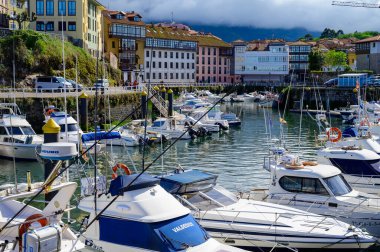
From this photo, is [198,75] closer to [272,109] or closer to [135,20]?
[135,20]

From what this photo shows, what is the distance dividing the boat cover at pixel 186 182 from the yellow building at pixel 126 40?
7143 cm

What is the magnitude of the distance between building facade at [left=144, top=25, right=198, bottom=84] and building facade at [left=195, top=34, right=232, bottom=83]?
4300mm

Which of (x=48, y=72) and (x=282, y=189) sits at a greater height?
(x=48, y=72)

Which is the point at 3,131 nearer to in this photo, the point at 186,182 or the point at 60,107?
the point at 60,107

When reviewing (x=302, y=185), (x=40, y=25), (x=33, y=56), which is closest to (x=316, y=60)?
(x=40, y=25)

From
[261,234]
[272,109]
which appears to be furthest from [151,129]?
[272,109]

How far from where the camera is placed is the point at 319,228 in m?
16.0

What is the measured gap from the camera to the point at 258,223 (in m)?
16.0

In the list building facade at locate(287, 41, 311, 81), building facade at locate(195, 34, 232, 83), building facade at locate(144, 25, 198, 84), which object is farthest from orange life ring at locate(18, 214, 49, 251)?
building facade at locate(287, 41, 311, 81)

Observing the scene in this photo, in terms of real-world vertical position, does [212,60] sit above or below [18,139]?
above

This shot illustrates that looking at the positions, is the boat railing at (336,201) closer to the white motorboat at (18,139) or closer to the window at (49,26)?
the white motorboat at (18,139)

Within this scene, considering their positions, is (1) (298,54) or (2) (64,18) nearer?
(2) (64,18)

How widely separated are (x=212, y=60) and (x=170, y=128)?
86999 mm

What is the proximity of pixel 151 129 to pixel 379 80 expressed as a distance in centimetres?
5084
